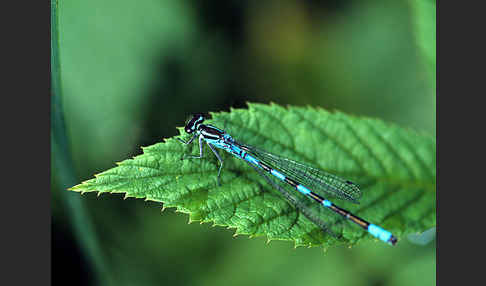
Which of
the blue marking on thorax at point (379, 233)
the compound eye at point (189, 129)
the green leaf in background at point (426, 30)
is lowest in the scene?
the blue marking on thorax at point (379, 233)

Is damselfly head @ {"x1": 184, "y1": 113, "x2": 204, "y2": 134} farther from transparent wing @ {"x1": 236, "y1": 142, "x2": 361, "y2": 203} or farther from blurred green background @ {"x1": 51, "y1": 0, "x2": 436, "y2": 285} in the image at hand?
transparent wing @ {"x1": 236, "y1": 142, "x2": 361, "y2": 203}

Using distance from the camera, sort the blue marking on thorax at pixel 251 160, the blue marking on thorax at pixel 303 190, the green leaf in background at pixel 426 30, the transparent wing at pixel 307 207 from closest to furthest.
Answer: the transparent wing at pixel 307 207 < the blue marking on thorax at pixel 251 160 < the blue marking on thorax at pixel 303 190 < the green leaf in background at pixel 426 30

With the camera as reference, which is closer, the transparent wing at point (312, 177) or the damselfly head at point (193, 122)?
the damselfly head at point (193, 122)

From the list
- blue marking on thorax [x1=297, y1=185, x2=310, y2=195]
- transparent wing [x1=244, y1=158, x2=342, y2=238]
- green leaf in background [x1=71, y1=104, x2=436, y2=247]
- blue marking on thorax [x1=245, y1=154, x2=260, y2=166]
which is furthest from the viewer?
blue marking on thorax [x1=297, y1=185, x2=310, y2=195]

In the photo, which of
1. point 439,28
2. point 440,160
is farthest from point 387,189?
point 439,28

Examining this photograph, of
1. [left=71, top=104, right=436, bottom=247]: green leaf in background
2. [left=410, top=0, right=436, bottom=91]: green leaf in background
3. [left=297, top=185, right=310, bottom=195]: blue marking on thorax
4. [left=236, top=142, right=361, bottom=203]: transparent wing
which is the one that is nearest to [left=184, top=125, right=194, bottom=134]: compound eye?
[left=71, top=104, right=436, bottom=247]: green leaf in background

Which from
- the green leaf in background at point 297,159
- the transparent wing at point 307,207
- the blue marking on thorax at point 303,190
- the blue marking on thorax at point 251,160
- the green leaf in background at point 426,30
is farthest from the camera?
the green leaf in background at point 426,30

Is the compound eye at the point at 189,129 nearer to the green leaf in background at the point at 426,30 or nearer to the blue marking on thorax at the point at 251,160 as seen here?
the blue marking on thorax at the point at 251,160

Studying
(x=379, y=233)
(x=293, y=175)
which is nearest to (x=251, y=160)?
(x=293, y=175)

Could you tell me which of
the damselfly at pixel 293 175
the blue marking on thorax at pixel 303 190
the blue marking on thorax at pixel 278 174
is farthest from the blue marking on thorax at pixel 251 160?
the blue marking on thorax at pixel 303 190
